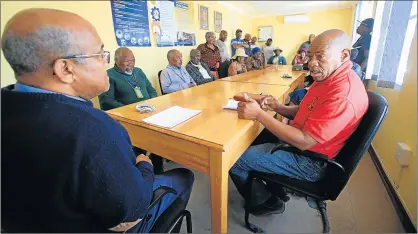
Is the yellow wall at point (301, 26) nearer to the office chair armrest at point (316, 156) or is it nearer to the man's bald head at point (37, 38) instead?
the office chair armrest at point (316, 156)

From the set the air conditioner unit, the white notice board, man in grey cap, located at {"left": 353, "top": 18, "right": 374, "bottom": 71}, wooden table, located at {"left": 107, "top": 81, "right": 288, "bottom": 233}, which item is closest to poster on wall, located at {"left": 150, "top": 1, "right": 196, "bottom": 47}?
wooden table, located at {"left": 107, "top": 81, "right": 288, "bottom": 233}

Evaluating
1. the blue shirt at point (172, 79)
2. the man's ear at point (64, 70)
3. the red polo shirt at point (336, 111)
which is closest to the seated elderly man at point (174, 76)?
the blue shirt at point (172, 79)

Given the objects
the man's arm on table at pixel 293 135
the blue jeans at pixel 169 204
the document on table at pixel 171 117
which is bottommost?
the blue jeans at pixel 169 204

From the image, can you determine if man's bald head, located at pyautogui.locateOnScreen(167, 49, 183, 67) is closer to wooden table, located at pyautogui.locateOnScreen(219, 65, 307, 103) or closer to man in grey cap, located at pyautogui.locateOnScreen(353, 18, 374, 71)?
wooden table, located at pyautogui.locateOnScreen(219, 65, 307, 103)

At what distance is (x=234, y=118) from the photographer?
1.13 m

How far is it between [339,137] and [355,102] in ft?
0.60

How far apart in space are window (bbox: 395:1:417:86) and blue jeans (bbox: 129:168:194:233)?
66.2 inches

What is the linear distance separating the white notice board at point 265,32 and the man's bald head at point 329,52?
724 centimetres

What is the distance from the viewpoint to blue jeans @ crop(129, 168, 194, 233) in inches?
29.9

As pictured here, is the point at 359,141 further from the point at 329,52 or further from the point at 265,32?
the point at 265,32

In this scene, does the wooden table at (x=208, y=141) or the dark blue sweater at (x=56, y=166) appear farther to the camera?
the wooden table at (x=208, y=141)

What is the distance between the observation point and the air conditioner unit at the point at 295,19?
7.00 metres

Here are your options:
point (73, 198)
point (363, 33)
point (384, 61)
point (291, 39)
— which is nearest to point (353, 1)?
point (291, 39)

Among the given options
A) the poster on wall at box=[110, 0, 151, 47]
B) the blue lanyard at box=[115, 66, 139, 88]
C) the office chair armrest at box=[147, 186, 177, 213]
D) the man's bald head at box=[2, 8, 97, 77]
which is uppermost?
the poster on wall at box=[110, 0, 151, 47]
